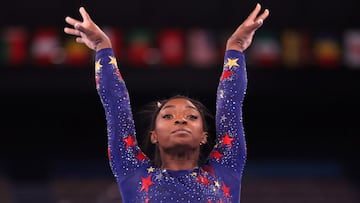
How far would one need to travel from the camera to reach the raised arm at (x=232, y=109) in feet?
9.54

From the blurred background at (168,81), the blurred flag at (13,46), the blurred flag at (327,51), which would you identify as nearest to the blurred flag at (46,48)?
the blurred background at (168,81)

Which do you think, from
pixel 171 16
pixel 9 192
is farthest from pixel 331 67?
pixel 9 192

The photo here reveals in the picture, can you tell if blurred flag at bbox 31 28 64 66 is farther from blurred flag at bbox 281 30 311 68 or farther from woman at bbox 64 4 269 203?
woman at bbox 64 4 269 203

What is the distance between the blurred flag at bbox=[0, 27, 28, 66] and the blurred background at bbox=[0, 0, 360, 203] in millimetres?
12

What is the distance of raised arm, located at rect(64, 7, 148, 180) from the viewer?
2.84 metres

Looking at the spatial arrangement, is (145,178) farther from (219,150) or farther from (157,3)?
(157,3)

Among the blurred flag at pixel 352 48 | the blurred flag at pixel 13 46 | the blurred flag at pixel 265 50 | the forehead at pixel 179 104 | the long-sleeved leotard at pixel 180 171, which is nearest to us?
the long-sleeved leotard at pixel 180 171

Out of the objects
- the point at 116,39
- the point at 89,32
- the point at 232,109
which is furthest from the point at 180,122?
the point at 116,39

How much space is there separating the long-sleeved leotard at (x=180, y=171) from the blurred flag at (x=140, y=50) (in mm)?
5074

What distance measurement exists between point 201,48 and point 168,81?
2.18 ft

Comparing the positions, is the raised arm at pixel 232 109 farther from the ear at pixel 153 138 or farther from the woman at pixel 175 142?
the ear at pixel 153 138

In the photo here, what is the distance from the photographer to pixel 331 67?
8.34m

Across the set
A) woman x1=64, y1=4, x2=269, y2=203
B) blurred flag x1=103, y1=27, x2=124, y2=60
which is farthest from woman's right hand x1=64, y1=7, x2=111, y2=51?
blurred flag x1=103, y1=27, x2=124, y2=60

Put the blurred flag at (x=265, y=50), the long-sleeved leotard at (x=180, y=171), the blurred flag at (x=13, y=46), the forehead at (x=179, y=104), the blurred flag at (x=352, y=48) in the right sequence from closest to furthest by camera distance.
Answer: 1. the long-sleeved leotard at (x=180, y=171)
2. the forehead at (x=179, y=104)
3. the blurred flag at (x=13, y=46)
4. the blurred flag at (x=265, y=50)
5. the blurred flag at (x=352, y=48)
